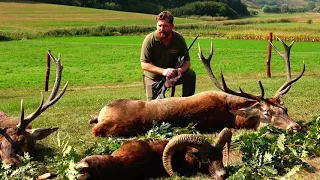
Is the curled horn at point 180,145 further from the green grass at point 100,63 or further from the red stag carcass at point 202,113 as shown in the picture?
the green grass at point 100,63

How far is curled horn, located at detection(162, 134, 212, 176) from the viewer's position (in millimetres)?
6867

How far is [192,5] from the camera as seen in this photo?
122438mm

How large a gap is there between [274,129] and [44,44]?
143 ft

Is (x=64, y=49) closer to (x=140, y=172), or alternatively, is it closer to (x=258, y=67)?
(x=258, y=67)

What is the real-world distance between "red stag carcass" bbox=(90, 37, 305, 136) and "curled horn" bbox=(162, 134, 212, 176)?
2.40m

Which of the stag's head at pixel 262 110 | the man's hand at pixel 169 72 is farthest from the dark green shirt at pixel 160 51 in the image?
the stag's head at pixel 262 110

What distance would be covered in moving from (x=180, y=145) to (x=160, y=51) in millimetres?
4438

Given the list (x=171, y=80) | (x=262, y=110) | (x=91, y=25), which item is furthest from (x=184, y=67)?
(x=91, y=25)

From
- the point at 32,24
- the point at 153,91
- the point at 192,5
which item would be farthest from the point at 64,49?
the point at 192,5

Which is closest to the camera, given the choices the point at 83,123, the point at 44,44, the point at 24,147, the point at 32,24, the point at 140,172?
the point at 140,172

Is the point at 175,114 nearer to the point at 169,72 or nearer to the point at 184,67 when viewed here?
the point at 169,72

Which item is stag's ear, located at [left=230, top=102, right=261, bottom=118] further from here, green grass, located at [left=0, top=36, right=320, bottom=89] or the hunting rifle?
green grass, located at [left=0, top=36, right=320, bottom=89]

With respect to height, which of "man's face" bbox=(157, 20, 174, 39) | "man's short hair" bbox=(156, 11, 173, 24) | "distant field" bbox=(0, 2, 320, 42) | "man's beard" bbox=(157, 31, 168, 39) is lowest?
"distant field" bbox=(0, 2, 320, 42)

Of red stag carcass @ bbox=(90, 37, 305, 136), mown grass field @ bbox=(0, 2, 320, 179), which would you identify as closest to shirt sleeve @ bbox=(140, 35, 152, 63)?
red stag carcass @ bbox=(90, 37, 305, 136)
